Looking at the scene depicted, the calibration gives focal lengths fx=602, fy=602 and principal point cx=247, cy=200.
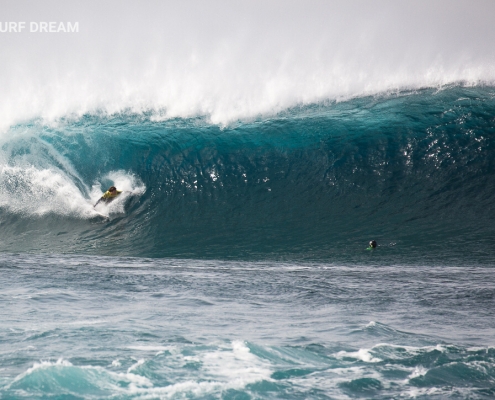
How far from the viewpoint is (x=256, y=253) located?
51.4 ft

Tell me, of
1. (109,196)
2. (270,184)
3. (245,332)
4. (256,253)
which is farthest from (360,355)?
(109,196)

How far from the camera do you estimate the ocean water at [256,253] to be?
24.8ft

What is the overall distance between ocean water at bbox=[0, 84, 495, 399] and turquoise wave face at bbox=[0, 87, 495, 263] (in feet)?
0.23

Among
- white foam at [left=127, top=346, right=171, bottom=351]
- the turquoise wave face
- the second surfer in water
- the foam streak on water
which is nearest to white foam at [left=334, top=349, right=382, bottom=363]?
the foam streak on water

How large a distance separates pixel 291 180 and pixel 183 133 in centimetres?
521

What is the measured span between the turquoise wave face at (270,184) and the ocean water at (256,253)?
0.07 meters

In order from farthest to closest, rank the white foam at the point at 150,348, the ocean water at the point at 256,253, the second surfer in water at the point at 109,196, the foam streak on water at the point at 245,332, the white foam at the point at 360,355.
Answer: the second surfer in water at the point at 109,196 → the white foam at the point at 150,348 → the white foam at the point at 360,355 → the ocean water at the point at 256,253 → the foam streak on water at the point at 245,332

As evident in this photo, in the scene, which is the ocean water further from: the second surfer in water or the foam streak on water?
the second surfer in water

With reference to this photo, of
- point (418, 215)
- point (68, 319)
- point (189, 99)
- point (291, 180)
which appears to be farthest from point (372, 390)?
point (189, 99)

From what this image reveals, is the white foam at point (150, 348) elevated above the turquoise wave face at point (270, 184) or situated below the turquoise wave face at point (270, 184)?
below

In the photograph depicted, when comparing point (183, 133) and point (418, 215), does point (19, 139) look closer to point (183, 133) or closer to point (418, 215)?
point (183, 133)

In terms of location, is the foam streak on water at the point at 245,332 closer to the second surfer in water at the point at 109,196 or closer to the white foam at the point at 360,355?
the white foam at the point at 360,355

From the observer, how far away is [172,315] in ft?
32.5

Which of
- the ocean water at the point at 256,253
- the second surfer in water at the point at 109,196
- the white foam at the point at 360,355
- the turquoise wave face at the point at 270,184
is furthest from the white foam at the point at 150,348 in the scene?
the second surfer in water at the point at 109,196
